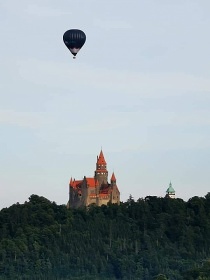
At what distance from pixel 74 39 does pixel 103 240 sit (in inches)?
2373

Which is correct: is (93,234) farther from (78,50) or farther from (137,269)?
(78,50)

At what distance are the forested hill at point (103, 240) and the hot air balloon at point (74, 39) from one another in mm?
41436

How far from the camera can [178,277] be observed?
162m

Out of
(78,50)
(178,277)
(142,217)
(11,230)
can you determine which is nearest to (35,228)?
(11,230)

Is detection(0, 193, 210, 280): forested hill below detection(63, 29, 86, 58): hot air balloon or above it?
below

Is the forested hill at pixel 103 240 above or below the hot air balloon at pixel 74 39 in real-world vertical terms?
below

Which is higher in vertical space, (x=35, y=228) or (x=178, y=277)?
(x=35, y=228)

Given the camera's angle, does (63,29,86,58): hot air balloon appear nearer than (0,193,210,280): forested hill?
Yes

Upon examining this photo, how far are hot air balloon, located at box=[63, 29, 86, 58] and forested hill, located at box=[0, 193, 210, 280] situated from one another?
136 feet

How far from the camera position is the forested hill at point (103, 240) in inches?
6634

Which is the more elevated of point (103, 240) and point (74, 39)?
point (74, 39)

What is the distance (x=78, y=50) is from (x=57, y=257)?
173ft

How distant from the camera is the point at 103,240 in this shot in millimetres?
182625

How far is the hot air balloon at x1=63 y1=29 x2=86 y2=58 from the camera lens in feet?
420
